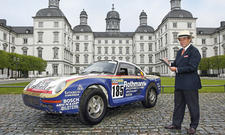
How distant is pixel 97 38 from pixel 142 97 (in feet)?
191

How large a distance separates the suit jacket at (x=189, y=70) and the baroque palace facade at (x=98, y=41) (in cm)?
3928

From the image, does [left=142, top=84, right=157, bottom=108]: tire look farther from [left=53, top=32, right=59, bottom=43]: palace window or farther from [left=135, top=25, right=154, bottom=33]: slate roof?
[left=135, top=25, right=154, bottom=33]: slate roof

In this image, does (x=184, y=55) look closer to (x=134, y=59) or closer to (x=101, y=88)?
(x=101, y=88)

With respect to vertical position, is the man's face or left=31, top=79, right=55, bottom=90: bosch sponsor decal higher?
the man's face

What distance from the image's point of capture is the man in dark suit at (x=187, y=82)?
290 centimetres

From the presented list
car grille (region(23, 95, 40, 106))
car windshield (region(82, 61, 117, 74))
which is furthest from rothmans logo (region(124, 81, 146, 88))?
car grille (region(23, 95, 40, 106))

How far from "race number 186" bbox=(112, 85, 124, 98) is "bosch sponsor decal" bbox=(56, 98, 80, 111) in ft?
3.61

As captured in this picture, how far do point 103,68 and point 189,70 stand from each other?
235 centimetres

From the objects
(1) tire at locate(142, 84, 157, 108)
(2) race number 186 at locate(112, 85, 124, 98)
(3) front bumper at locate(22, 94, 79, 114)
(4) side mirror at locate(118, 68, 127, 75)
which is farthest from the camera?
(1) tire at locate(142, 84, 157, 108)

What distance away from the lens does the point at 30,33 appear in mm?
47406

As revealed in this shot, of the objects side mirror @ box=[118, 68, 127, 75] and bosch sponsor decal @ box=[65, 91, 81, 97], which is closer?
bosch sponsor decal @ box=[65, 91, 81, 97]

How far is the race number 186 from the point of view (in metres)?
3.79

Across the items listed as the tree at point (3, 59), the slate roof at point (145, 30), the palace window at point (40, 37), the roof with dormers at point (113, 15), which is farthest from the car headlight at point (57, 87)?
the roof with dormers at point (113, 15)

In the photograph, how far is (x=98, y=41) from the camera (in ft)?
199
